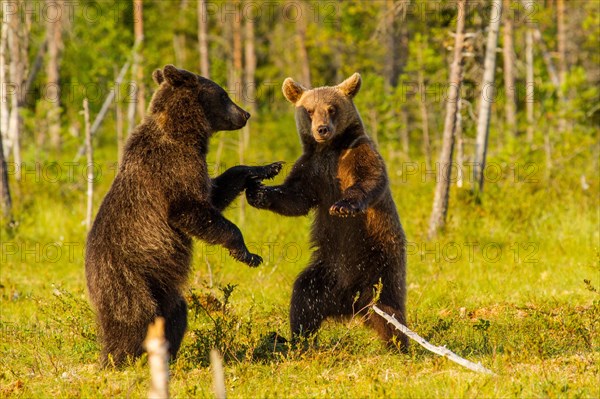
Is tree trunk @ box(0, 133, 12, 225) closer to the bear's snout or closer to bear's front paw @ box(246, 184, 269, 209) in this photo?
bear's front paw @ box(246, 184, 269, 209)

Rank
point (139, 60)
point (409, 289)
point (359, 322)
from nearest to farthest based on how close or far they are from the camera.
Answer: point (359, 322) < point (409, 289) < point (139, 60)

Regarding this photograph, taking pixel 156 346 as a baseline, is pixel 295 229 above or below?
below

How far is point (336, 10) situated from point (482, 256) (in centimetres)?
1639

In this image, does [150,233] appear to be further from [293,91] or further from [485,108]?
[485,108]

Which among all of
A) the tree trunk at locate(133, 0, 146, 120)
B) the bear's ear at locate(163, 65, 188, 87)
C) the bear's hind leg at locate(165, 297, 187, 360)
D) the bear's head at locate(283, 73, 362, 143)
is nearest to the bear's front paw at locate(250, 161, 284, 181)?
the bear's head at locate(283, 73, 362, 143)

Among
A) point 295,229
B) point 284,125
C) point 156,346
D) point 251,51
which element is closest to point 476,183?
point 295,229

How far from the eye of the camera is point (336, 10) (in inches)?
989

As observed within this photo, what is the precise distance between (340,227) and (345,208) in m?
0.79

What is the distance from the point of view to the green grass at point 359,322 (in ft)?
16.8

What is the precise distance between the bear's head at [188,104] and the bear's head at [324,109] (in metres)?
0.68

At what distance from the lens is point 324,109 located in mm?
6504

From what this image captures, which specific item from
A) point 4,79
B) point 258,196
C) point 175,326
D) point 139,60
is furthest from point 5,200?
point 175,326

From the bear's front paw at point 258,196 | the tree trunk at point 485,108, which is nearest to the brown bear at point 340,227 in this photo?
the bear's front paw at point 258,196

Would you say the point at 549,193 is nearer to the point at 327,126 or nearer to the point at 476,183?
the point at 476,183
